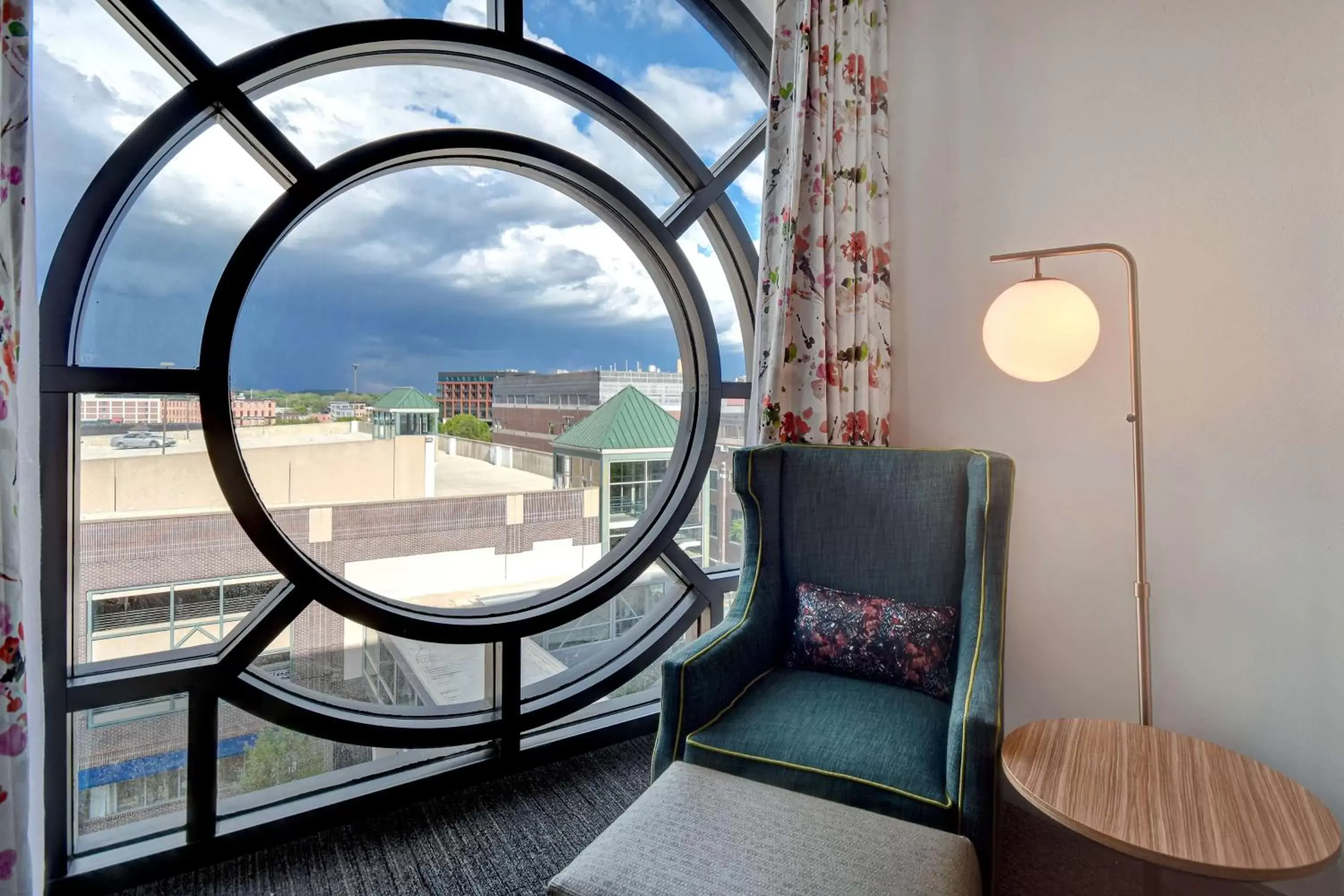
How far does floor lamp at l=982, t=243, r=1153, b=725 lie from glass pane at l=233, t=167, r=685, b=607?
1155 mm

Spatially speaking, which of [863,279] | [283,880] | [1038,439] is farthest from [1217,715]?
[283,880]

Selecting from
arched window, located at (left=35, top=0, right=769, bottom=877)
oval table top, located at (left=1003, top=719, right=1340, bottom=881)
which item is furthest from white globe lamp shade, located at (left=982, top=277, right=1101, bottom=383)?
arched window, located at (left=35, top=0, right=769, bottom=877)

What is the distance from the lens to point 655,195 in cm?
226

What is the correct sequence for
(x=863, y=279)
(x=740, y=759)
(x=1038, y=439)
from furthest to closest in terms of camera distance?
(x=863, y=279) < (x=1038, y=439) < (x=740, y=759)

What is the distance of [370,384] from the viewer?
181 cm

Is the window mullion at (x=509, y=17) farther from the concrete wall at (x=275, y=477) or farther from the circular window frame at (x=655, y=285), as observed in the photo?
the concrete wall at (x=275, y=477)

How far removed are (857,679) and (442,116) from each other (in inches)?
78.4

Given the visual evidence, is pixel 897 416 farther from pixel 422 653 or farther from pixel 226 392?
pixel 226 392

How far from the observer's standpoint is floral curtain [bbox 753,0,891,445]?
205 cm

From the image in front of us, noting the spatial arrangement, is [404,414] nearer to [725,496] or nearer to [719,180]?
[725,496]

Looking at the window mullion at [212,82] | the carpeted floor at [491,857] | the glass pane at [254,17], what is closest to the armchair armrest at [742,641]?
the carpeted floor at [491,857]

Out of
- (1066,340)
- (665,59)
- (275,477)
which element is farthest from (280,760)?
(665,59)

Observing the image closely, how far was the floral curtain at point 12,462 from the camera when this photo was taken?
107 cm

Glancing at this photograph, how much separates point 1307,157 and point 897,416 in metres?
1.18
